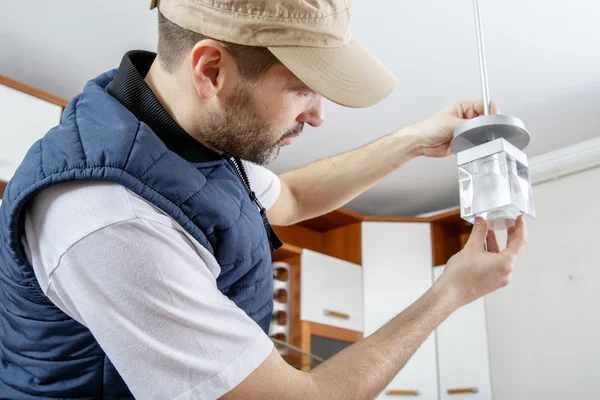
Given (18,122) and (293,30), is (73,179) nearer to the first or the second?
(293,30)

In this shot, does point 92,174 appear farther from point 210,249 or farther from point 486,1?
point 486,1

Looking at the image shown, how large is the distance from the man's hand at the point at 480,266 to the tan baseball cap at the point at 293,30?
26 cm

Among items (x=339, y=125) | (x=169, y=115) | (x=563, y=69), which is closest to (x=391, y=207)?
(x=339, y=125)

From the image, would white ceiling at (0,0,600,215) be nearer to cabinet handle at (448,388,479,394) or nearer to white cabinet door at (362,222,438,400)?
white cabinet door at (362,222,438,400)

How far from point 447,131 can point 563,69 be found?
132cm

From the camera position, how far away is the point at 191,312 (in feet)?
2.20

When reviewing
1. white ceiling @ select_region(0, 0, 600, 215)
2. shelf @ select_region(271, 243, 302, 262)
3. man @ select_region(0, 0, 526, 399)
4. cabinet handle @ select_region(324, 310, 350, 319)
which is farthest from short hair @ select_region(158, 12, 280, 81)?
cabinet handle @ select_region(324, 310, 350, 319)

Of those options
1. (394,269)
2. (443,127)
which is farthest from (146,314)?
(394,269)

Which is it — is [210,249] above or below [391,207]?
below

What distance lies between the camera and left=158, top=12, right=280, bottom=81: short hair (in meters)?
0.82

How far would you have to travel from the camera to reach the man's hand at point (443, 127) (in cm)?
106

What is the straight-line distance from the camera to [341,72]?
0.82 m

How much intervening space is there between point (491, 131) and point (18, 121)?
62.9 inches

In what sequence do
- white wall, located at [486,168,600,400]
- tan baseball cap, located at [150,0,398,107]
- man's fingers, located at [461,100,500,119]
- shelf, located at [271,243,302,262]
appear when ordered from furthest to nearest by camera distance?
shelf, located at [271,243,302,262]
white wall, located at [486,168,600,400]
man's fingers, located at [461,100,500,119]
tan baseball cap, located at [150,0,398,107]
